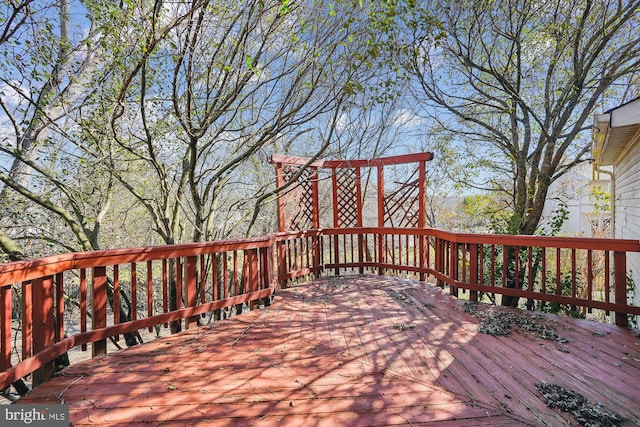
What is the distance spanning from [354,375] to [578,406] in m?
1.27

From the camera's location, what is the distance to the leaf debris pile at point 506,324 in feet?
9.08

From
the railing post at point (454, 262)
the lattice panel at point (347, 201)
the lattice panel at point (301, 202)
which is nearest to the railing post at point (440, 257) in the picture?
the railing post at point (454, 262)

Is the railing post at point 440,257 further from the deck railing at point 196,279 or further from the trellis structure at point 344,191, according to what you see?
the trellis structure at point 344,191

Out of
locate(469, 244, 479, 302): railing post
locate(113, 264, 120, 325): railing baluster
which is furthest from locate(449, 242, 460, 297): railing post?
locate(113, 264, 120, 325): railing baluster

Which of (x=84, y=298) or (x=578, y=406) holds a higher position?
(x=84, y=298)

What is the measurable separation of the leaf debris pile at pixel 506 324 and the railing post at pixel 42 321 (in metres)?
3.51

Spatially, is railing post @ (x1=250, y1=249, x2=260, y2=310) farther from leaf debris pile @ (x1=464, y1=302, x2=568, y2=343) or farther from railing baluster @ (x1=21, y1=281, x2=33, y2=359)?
leaf debris pile @ (x1=464, y1=302, x2=568, y2=343)

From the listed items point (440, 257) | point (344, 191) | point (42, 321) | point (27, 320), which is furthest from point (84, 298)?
point (344, 191)

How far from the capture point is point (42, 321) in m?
2.11

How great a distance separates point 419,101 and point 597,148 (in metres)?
2.71

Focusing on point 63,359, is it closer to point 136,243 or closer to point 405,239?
point 405,239

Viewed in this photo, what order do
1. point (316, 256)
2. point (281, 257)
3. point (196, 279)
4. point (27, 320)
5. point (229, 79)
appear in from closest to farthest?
point (27, 320) < point (196, 279) < point (229, 79) < point (281, 257) < point (316, 256)

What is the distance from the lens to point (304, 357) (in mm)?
2426

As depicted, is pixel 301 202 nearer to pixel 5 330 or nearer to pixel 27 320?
pixel 27 320
